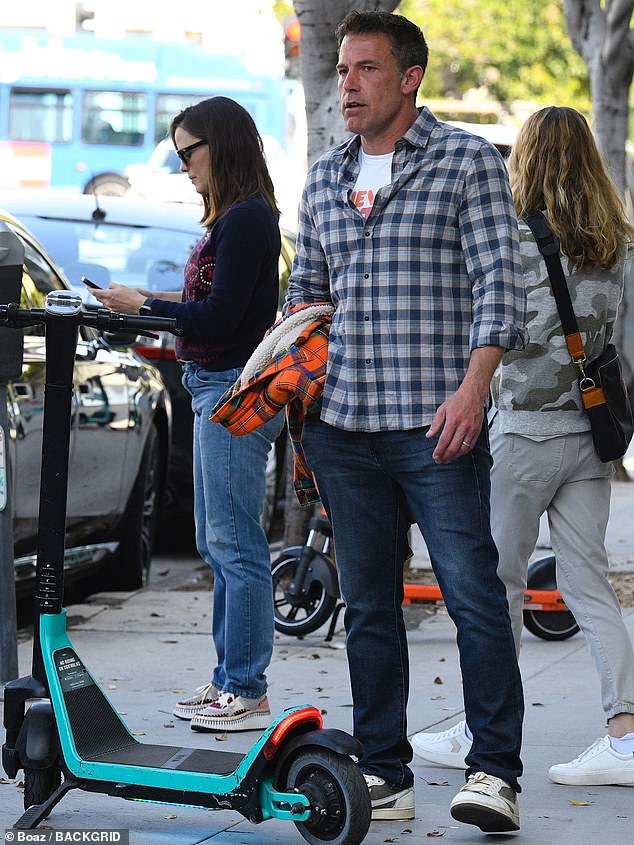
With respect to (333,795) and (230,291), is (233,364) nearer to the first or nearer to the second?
(230,291)

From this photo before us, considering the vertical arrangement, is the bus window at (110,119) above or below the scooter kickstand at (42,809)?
above

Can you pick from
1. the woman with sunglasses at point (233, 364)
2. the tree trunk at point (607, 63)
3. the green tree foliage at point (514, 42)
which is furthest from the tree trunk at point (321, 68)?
the green tree foliage at point (514, 42)

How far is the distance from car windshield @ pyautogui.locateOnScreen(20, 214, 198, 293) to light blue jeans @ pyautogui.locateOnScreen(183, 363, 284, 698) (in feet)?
11.7

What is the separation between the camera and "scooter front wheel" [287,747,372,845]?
12.5 ft

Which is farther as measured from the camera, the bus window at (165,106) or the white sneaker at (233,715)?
the bus window at (165,106)

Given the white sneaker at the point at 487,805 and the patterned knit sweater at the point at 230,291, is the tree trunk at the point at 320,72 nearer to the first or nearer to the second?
the patterned knit sweater at the point at 230,291

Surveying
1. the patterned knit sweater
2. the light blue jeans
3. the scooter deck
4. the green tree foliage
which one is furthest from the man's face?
the green tree foliage

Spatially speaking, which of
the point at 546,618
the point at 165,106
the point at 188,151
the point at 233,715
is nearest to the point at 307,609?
the point at 546,618

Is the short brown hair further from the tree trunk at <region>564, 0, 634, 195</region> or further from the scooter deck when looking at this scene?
the tree trunk at <region>564, 0, 634, 195</region>

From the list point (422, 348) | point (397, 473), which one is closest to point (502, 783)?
point (397, 473)

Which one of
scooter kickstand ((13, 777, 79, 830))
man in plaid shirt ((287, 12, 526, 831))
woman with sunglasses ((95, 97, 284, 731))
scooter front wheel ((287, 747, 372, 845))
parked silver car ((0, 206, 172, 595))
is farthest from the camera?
parked silver car ((0, 206, 172, 595))

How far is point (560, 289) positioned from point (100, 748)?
1.83 meters

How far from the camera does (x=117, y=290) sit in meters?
4.93

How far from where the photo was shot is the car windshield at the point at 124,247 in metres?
8.86
